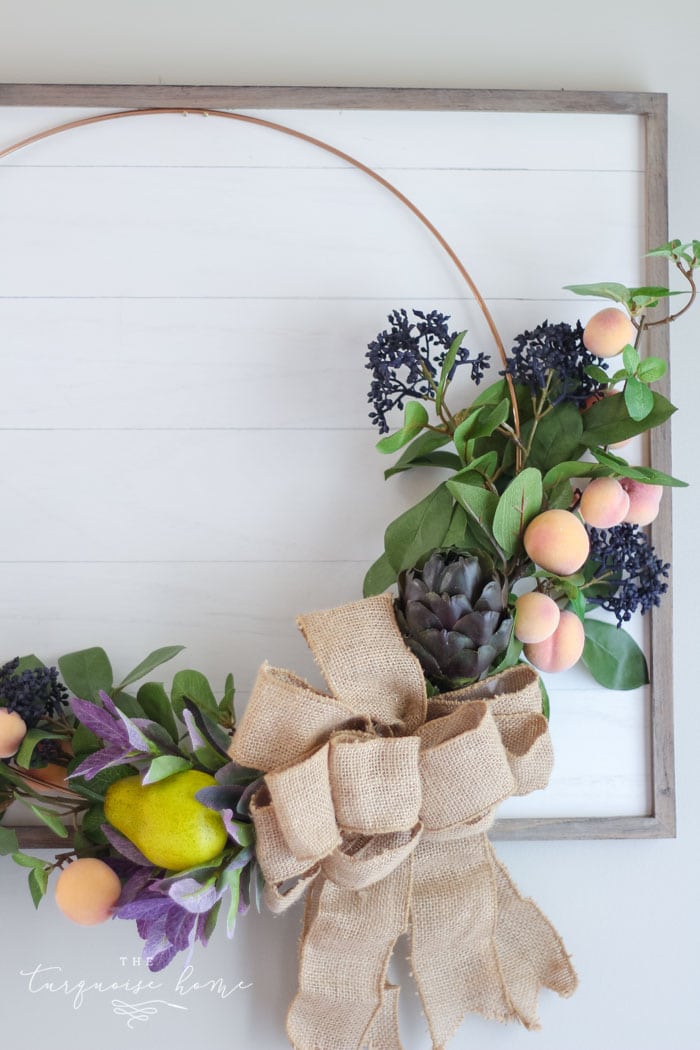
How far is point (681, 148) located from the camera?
80cm

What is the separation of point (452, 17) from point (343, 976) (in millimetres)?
875

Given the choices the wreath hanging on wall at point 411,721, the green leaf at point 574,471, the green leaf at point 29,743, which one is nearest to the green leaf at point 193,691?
the wreath hanging on wall at point 411,721

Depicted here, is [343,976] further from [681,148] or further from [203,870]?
[681,148]

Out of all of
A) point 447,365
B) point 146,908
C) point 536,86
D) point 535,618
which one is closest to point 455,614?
point 535,618

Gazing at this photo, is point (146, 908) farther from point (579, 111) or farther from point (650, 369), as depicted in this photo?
point (579, 111)

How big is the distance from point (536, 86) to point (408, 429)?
38 cm

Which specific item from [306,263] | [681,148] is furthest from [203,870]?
[681,148]

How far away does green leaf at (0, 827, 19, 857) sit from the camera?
67 centimetres

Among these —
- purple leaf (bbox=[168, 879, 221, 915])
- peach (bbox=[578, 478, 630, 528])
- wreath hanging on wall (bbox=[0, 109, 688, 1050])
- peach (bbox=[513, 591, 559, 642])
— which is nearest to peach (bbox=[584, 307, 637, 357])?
wreath hanging on wall (bbox=[0, 109, 688, 1050])

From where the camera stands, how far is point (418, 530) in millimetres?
708

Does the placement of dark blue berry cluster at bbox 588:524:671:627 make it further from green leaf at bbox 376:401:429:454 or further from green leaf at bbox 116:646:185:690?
green leaf at bbox 116:646:185:690

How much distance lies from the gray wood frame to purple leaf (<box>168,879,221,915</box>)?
22cm

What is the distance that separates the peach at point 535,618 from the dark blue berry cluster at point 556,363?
174 mm

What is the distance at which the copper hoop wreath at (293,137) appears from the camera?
0.74 metres
